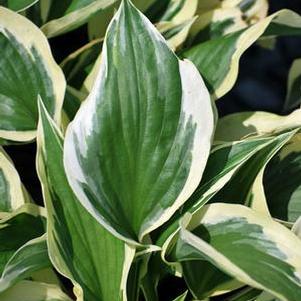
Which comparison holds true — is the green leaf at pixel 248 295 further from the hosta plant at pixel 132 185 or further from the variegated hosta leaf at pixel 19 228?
the variegated hosta leaf at pixel 19 228

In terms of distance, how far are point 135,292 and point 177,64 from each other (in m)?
0.24

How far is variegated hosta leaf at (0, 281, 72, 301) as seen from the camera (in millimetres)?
636

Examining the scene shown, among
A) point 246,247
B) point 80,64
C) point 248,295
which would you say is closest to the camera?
point 246,247

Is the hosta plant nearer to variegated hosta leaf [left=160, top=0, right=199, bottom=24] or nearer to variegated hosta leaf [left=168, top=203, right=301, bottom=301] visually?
variegated hosta leaf [left=168, top=203, right=301, bottom=301]

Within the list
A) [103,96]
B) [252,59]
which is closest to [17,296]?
[103,96]

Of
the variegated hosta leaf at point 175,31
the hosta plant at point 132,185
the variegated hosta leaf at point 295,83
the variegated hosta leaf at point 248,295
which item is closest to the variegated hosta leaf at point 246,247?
the hosta plant at point 132,185

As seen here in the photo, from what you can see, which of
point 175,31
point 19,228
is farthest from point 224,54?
point 19,228

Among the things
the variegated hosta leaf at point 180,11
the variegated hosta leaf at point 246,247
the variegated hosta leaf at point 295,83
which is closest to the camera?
the variegated hosta leaf at point 246,247

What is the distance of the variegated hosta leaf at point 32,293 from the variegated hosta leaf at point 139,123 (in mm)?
101

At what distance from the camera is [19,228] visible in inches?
26.8

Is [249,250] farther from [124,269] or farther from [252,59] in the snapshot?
[252,59]

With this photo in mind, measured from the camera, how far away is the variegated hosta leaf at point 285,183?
2.38 ft

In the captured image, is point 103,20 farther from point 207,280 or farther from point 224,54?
point 207,280

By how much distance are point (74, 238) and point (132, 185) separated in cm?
7
